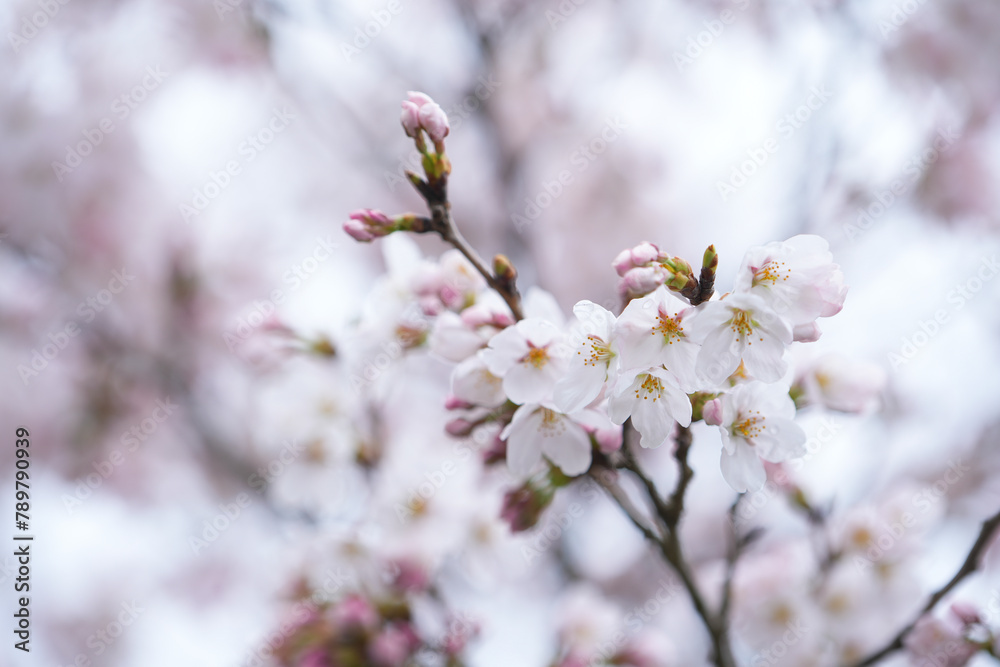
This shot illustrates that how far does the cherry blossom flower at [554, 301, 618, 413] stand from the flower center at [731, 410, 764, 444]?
0.55 feet

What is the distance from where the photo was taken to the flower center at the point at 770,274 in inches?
27.4

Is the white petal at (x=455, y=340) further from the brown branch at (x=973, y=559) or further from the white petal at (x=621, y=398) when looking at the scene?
the brown branch at (x=973, y=559)

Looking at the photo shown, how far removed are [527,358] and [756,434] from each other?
0.96ft

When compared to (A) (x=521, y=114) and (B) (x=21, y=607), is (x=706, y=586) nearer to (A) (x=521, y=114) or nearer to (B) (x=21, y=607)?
(B) (x=21, y=607)

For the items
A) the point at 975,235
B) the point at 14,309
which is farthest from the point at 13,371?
the point at 975,235

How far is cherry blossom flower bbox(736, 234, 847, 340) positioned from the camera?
69 cm

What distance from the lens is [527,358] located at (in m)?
0.77
